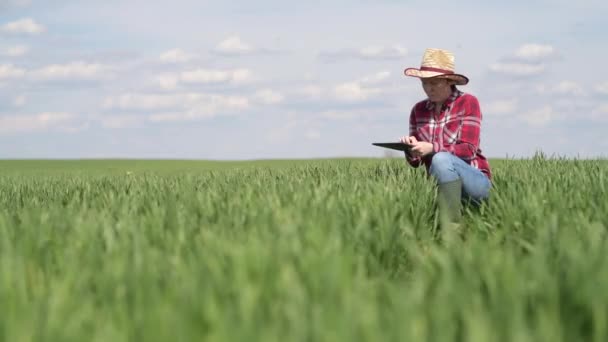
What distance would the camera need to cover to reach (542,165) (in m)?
9.07

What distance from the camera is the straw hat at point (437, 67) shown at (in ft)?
18.8

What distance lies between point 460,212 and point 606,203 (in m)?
1.39

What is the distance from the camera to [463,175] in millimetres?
5707

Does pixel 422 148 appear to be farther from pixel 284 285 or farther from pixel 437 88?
pixel 284 285

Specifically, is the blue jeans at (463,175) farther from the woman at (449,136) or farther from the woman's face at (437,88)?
the woman's face at (437,88)

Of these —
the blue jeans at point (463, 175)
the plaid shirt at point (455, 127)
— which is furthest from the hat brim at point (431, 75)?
the blue jeans at point (463, 175)

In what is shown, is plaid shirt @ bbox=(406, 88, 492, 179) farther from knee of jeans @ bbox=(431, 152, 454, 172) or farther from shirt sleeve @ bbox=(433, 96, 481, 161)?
knee of jeans @ bbox=(431, 152, 454, 172)

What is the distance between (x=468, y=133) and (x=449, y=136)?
160mm

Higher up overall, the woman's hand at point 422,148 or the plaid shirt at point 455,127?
the plaid shirt at point 455,127

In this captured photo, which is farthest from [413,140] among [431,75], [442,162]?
[431,75]

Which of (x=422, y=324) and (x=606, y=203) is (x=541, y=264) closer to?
(x=422, y=324)

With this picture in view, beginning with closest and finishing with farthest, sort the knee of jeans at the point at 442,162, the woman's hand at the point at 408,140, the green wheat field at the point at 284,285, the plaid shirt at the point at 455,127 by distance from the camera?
1. the green wheat field at the point at 284,285
2. the knee of jeans at the point at 442,162
3. the woman's hand at the point at 408,140
4. the plaid shirt at the point at 455,127

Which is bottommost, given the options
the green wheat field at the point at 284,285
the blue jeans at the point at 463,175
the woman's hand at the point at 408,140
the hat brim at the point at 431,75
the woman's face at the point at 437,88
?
the green wheat field at the point at 284,285

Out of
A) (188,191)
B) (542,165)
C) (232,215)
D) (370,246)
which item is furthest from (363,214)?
(542,165)
